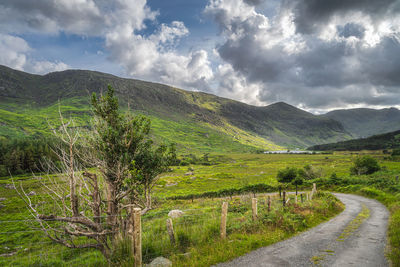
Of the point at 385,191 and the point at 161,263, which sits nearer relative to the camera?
the point at 161,263

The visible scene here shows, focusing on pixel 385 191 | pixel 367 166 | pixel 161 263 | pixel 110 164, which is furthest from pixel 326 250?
pixel 367 166

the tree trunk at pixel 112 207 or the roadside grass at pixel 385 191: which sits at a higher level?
the tree trunk at pixel 112 207

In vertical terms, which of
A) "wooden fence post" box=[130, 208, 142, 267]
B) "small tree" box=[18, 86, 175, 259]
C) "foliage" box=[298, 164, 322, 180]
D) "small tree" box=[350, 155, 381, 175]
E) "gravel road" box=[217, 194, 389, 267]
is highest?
"small tree" box=[18, 86, 175, 259]

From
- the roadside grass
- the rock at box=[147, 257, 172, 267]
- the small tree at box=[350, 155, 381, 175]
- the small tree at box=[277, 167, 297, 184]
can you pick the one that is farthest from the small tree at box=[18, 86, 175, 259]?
the small tree at box=[350, 155, 381, 175]

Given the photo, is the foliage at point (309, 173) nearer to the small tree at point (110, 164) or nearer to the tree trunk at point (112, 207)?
the small tree at point (110, 164)

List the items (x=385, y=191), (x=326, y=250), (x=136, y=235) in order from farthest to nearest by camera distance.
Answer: (x=385, y=191) < (x=326, y=250) < (x=136, y=235)

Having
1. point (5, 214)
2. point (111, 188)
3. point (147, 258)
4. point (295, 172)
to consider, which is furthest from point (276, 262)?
point (5, 214)

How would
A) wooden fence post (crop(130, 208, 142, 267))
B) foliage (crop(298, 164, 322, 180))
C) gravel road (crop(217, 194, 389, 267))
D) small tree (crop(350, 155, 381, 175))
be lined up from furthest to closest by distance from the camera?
1. foliage (crop(298, 164, 322, 180))
2. small tree (crop(350, 155, 381, 175))
3. gravel road (crop(217, 194, 389, 267))
4. wooden fence post (crop(130, 208, 142, 267))

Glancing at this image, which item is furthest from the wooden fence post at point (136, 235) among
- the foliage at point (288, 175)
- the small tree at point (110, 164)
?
the foliage at point (288, 175)

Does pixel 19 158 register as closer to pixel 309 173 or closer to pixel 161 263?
pixel 161 263

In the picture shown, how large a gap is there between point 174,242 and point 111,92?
33.4 ft

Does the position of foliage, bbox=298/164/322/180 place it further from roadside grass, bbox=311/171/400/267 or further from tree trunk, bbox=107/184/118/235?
tree trunk, bbox=107/184/118/235

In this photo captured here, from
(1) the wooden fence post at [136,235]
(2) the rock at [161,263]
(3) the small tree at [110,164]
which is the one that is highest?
(3) the small tree at [110,164]

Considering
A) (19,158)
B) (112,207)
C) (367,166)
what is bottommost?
(367,166)
